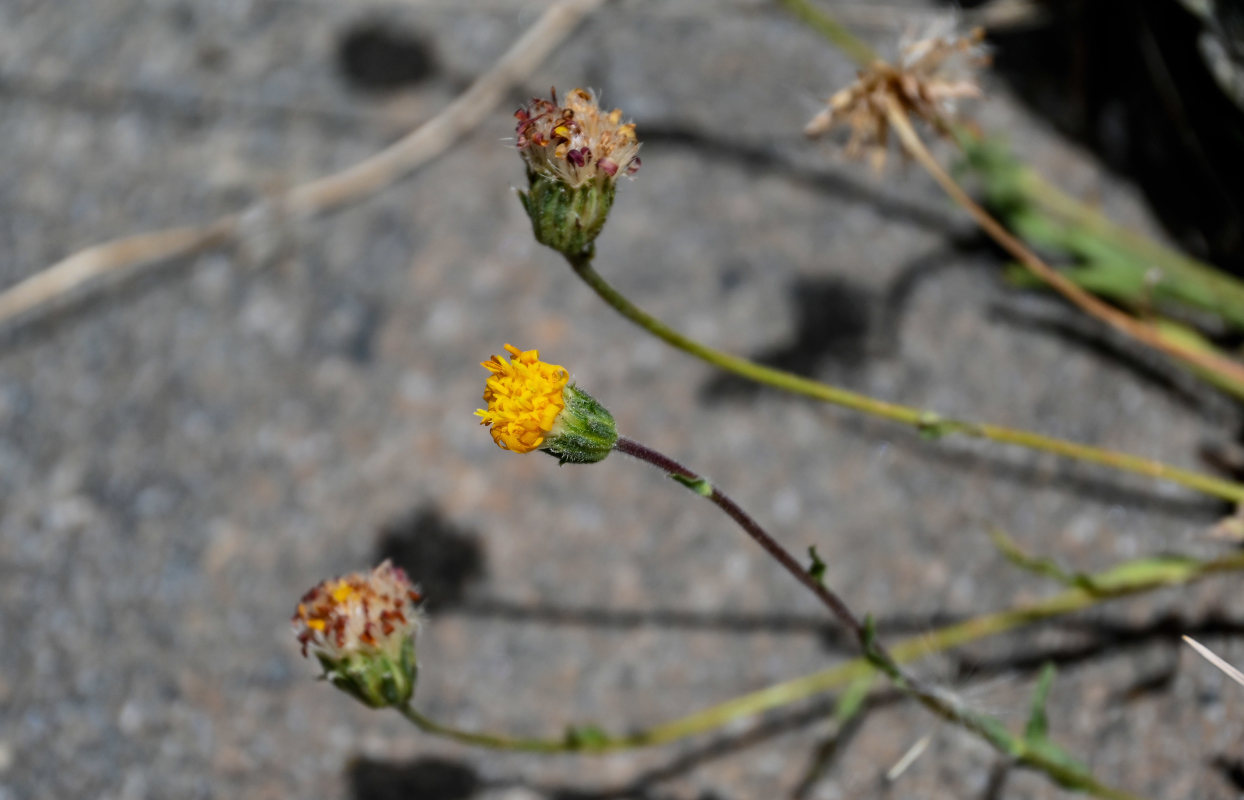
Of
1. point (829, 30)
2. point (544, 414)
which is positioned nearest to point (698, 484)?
point (544, 414)

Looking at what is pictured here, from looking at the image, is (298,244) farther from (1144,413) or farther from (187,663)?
(1144,413)

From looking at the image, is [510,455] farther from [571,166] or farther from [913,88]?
[913,88]

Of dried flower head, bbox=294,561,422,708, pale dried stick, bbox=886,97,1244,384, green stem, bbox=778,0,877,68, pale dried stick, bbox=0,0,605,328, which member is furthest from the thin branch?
pale dried stick, bbox=0,0,605,328

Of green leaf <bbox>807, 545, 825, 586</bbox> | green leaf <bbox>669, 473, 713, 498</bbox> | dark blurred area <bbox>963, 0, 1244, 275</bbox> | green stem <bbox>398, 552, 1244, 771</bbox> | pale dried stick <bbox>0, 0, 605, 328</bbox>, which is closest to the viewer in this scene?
green leaf <bbox>669, 473, 713, 498</bbox>

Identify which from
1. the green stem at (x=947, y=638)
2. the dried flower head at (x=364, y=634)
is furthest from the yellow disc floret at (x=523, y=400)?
the green stem at (x=947, y=638)

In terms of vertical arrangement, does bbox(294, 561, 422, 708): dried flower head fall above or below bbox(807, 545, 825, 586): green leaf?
above

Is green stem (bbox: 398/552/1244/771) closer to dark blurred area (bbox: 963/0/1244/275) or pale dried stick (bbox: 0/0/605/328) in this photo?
dark blurred area (bbox: 963/0/1244/275)
